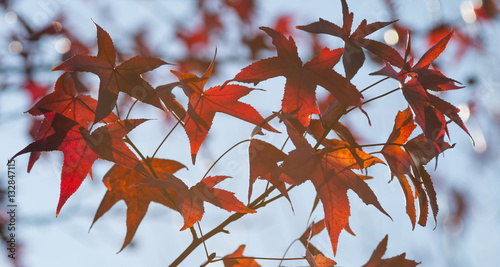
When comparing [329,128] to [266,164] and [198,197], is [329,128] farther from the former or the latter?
[198,197]

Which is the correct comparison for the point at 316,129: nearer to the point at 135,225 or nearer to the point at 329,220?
the point at 329,220

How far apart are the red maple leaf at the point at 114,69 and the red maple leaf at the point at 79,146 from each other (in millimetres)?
61

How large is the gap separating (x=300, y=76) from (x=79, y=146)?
467 mm

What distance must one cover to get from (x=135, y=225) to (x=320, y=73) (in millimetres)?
545

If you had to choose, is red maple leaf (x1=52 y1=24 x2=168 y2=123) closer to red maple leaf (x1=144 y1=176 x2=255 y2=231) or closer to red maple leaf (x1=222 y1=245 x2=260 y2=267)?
red maple leaf (x1=144 y1=176 x2=255 y2=231)

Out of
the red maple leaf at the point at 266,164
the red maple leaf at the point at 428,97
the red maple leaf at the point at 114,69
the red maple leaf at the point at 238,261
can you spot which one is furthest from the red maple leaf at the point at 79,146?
the red maple leaf at the point at 428,97

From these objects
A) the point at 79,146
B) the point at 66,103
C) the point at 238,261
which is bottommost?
the point at 238,261

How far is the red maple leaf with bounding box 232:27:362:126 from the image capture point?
837 millimetres

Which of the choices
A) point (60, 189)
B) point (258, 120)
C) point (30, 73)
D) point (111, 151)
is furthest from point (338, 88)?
point (30, 73)

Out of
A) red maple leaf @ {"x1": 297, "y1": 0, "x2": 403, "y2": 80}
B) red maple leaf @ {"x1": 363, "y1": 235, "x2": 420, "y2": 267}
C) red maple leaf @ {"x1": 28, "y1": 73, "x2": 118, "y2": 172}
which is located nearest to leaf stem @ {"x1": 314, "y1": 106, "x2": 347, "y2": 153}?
red maple leaf @ {"x1": 297, "y1": 0, "x2": 403, "y2": 80}

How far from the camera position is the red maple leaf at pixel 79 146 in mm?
835

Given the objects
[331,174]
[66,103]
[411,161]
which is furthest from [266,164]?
[66,103]

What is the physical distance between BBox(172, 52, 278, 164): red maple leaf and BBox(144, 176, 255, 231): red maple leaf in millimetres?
61

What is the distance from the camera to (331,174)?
89 cm
